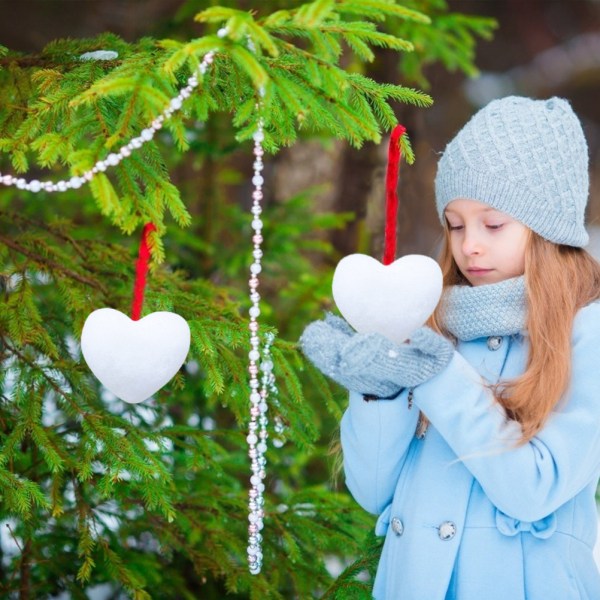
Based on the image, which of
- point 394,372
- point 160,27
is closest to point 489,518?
point 394,372

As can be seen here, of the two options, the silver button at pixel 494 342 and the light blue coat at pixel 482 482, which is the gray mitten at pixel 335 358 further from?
the silver button at pixel 494 342

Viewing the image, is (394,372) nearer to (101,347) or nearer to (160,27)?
(101,347)

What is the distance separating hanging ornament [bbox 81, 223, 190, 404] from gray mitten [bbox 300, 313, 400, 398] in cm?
32

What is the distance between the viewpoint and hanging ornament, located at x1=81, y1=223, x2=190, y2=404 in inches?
72.1

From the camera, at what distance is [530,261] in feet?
6.78

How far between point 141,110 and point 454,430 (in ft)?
3.42

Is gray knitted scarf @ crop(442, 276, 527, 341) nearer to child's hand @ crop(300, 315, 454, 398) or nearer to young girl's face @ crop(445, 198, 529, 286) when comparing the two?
young girl's face @ crop(445, 198, 529, 286)

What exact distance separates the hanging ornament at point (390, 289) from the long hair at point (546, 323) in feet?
0.97

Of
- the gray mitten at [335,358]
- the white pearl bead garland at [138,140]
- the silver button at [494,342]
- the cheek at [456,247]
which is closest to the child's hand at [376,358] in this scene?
the gray mitten at [335,358]

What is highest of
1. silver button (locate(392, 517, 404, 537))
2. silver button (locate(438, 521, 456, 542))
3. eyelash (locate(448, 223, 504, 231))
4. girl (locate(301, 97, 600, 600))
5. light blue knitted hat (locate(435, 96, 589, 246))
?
light blue knitted hat (locate(435, 96, 589, 246))

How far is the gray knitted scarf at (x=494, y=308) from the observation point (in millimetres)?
2033

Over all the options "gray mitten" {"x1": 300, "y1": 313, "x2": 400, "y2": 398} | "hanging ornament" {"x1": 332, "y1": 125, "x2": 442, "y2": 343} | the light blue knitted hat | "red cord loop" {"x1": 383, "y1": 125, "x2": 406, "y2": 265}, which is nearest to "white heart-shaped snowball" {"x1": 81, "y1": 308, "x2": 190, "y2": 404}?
"gray mitten" {"x1": 300, "y1": 313, "x2": 400, "y2": 398}

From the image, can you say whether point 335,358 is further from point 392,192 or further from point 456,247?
point 456,247

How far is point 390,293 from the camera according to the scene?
6.08 ft
